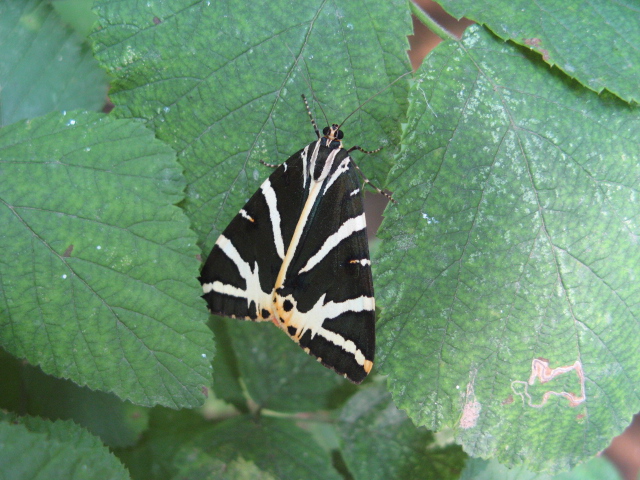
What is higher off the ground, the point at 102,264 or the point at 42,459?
the point at 102,264

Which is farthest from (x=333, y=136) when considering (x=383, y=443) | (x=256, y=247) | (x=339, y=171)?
(x=383, y=443)

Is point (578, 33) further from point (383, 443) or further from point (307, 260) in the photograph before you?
point (383, 443)

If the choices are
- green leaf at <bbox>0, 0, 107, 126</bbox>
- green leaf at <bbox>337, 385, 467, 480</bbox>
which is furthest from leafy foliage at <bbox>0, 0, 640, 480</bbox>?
green leaf at <bbox>337, 385, 467, 480</bbox>

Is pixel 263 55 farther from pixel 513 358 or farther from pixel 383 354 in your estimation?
pixel 513 358

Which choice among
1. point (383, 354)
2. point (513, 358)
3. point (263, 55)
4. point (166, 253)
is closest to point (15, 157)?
point (166, 253)

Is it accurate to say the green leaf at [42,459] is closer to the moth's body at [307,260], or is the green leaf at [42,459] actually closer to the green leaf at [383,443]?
the moth's body at [307,260]

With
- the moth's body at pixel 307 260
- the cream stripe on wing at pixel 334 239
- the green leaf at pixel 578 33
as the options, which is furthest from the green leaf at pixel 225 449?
the green leaf at pixel 578 33
